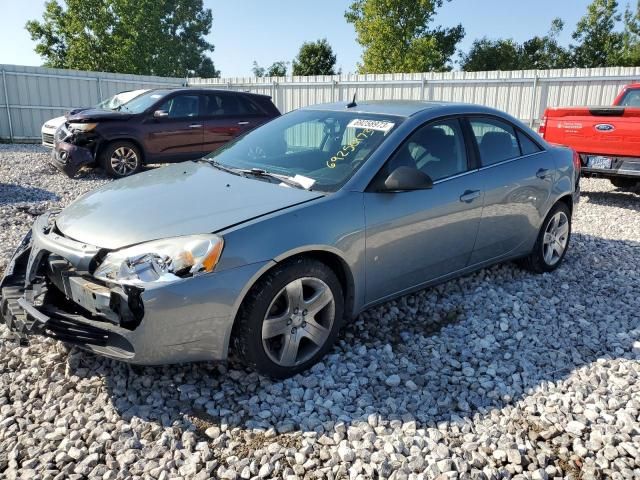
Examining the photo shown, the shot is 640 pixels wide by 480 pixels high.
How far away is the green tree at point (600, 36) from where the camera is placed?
30.4 metres

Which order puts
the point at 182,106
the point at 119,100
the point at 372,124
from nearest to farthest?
the point at 372,124
the point at 182,106
the point at 119,100

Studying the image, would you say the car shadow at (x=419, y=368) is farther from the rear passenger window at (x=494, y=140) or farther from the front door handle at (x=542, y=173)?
the rear passenger window at (x=494, y=140)

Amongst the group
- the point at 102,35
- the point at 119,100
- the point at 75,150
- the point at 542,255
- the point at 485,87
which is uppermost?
the point at 102,35

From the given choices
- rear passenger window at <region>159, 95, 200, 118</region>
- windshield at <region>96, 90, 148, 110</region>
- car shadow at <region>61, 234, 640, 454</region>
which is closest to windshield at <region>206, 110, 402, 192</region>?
car shadow at <region>61, 234, 640, 454</region>

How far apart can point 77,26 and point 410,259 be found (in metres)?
36.7

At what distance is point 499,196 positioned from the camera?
4168 millimetres

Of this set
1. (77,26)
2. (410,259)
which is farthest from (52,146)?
(77,26)

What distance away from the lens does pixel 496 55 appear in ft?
125

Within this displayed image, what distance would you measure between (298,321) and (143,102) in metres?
8.34

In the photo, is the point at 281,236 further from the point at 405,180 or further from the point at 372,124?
the point at 372,124

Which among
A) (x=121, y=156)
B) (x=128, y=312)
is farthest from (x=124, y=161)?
(x=128, y=312)

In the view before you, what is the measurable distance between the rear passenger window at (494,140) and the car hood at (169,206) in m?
1.73

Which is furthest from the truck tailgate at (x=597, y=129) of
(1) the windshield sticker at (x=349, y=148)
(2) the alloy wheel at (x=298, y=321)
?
(2) the alloy wheel at (x=298, y=321)

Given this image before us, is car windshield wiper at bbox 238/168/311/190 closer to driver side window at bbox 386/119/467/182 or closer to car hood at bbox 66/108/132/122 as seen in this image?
driver side window at bbox 386/119/467/182
